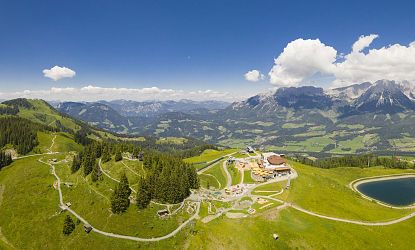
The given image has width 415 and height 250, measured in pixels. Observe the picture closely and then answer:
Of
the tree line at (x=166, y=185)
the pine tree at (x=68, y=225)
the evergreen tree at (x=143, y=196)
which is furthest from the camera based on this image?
the tree line at (x=166, y=185)

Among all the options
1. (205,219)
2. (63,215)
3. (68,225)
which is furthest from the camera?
(63,215)

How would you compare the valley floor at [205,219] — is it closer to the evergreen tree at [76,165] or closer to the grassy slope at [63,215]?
the grassy slope at [63,215]

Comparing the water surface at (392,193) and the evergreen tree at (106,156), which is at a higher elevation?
the evergreen tree at (106,156)

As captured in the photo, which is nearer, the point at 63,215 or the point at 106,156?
the point at 63,215

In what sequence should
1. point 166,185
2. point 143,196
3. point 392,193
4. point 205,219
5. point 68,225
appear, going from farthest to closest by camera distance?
point 392,193, point 166,185, point 143,196, point 205,219, point 68,225

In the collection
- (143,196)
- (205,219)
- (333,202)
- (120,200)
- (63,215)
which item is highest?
(143,196)

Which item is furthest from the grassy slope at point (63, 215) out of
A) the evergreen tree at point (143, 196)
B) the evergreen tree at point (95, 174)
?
the evergreen tree at point (95, 174)

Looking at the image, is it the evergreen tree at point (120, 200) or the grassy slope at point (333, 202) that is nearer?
the evergreen tree at point (120, 200)

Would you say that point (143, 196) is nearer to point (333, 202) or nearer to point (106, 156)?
point (106, 156)

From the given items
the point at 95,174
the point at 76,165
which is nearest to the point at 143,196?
the point at 95,174
